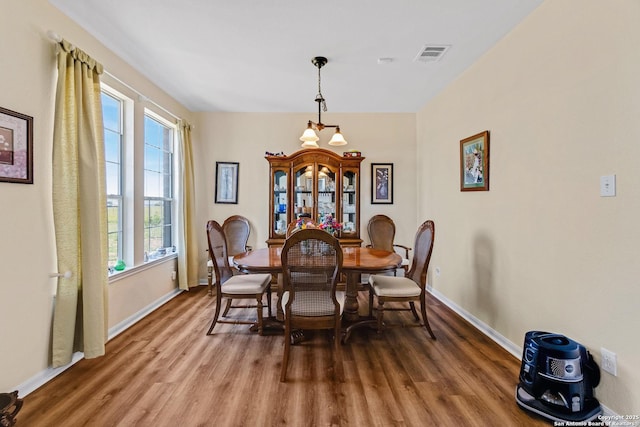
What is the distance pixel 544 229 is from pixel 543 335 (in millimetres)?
729

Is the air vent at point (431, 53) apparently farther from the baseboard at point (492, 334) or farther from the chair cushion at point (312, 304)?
the baseboard at point (492, 334)

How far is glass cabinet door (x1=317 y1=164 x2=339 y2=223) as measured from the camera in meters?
4.40

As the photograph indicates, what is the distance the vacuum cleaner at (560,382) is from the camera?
169 centimetres

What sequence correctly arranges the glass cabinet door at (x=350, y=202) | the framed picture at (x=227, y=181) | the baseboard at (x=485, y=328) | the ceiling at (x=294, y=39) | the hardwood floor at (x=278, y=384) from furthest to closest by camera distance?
the framed picture at (x=227, y=181)
the glass cabinet door at (x=350, y=202)
the baseboard at (x=485, y=328)
the ceiling at (x=294, y=39)
the hardwood floor at (x=278, y=384)

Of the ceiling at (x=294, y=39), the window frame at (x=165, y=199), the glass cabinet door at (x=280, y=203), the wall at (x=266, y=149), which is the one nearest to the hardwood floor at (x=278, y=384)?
the window frame at (x=165, y=199)

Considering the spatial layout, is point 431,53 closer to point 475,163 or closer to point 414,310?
point 475,163

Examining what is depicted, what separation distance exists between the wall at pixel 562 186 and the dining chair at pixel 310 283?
4.87ft

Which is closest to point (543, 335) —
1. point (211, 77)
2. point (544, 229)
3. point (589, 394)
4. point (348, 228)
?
point (589, 394)

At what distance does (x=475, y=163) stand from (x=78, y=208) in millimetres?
3487

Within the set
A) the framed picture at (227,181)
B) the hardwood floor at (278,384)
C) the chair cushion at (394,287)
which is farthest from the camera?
the framed picture at (227,181)

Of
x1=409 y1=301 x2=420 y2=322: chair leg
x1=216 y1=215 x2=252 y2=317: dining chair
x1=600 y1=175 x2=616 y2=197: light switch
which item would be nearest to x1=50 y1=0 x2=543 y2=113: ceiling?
x1=600 y1=175 x2=616 y2=197: light switch

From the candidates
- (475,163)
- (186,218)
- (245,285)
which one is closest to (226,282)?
(245,285)

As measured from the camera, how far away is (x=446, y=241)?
3752mm

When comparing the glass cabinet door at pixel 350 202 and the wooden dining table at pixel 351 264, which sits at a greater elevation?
the glass cabinet door at pixel 350 202
